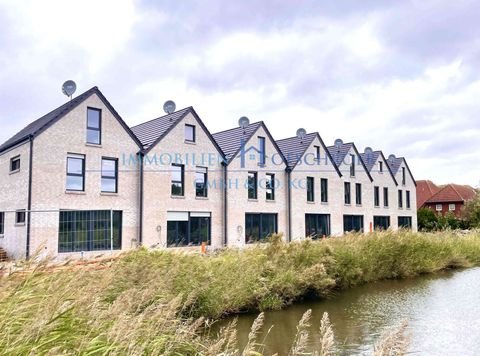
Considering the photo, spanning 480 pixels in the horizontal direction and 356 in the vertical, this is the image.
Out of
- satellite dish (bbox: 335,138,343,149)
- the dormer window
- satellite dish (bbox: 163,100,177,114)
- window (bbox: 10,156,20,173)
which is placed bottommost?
window (bbox: 10,156,20,173)

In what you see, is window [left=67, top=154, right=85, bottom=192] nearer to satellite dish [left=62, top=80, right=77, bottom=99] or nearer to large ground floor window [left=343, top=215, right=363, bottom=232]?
satellite dish [left=62, top=80, right=77, bottom=99]

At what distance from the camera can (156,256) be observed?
9.23 m

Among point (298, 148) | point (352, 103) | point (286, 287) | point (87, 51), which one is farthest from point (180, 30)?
point (298, 148)

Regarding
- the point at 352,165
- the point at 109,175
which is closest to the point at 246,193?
the point at 109,175

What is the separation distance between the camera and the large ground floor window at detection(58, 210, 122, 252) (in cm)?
1656

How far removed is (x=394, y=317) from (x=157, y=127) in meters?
15.3

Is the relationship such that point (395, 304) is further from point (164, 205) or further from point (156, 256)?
point (164, 205)

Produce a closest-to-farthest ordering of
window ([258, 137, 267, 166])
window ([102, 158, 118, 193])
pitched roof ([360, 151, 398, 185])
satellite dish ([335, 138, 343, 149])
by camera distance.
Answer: window ([102, 158, 118, 193]), window ([258, 137, 267, 166]), satellite dish ([335, 138, 343, 149]), pitched roof ([360, 151, 398, 185])

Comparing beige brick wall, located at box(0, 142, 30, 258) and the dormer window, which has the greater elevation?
the dormer window

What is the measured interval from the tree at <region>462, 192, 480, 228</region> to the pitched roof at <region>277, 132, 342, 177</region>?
1673 centimetres

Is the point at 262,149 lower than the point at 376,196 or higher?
higher

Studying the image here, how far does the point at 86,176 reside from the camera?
57.5ft

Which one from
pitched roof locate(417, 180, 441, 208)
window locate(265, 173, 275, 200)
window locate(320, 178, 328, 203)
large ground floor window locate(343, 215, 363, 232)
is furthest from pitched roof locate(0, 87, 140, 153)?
pitched roof locate(417, 180, 441, 208)

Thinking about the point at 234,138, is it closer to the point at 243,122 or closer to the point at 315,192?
the point at 243,122
